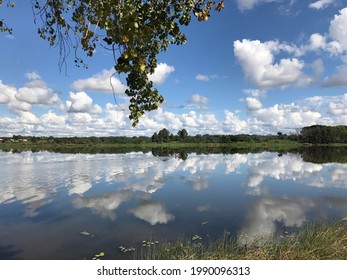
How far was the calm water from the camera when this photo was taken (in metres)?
11.5

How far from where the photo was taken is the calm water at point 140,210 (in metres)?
11.5

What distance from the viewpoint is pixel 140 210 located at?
16.1 metres

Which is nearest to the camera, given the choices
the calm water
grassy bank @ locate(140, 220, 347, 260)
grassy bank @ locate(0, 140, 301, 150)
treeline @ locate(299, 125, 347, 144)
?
grassy bank @ locate(140, 220, 347, 260)

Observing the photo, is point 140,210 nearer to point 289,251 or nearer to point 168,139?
point 289,251

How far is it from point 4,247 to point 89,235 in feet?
9.25

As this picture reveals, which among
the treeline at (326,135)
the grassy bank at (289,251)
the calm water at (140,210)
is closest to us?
the grassy bank at (289,251)

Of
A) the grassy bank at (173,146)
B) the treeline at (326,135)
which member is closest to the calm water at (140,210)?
the grassy bank at (173,146)

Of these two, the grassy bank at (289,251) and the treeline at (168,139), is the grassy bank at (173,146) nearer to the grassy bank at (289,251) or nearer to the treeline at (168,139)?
the treeline at (168,139)

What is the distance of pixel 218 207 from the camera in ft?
55.1

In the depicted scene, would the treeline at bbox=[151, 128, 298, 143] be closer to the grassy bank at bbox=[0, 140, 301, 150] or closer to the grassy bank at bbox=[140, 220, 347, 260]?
the grassy bank at bbox=[0, 140, 301, 150]

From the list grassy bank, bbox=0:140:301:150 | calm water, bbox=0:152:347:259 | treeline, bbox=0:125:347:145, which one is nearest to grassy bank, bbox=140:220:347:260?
calm water, bbox=0:152:347:259

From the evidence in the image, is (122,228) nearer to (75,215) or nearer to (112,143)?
(75,215)

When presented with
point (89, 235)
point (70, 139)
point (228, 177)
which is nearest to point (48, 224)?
point (89, 235)

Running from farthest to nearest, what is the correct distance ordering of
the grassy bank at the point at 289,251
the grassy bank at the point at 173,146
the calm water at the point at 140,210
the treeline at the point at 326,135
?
the treeline at the point at 326,135 < the grassy bank at the point at 173,146 < the calm water at the point at 140,210 < the grassy bank at the point at 289,251
